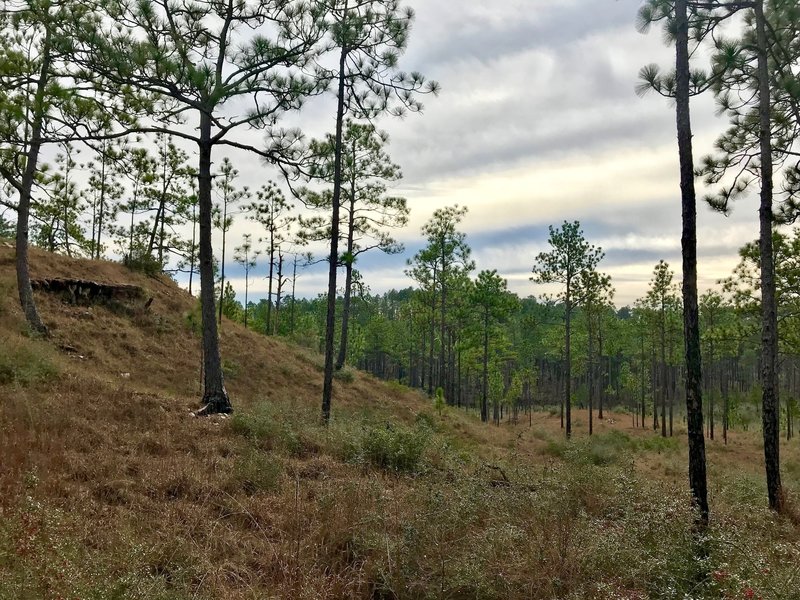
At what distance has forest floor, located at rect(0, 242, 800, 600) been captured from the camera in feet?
Answer: 13.1

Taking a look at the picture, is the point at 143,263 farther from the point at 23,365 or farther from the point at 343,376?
the point at 23,365

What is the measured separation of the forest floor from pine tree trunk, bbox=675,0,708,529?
69 cm

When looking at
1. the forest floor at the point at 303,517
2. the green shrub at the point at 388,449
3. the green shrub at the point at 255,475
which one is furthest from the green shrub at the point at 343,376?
the green shrub at the point at 255,475

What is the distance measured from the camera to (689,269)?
6.22 meters

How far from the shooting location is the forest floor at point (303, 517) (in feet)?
13.1

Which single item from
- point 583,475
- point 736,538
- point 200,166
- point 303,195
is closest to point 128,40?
point 200,166

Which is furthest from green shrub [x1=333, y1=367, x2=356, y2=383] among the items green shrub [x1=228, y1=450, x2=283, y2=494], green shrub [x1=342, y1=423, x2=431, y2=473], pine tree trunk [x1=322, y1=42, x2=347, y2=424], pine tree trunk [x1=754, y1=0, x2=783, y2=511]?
pine tree trunk [x1=754, y1=0, x2=783, y2=511]

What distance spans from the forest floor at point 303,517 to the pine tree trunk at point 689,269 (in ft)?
2.25

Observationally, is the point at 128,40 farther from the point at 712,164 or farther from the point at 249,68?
the point at 712,164

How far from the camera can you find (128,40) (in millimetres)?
7730

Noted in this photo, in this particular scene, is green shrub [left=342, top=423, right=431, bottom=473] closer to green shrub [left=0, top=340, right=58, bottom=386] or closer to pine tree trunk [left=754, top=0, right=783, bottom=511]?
green shrub [left=0, top=340, right=58, bottom=386]

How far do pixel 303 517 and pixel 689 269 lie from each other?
5.58 meters

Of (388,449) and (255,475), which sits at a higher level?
(255,475)

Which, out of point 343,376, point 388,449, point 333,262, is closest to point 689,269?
point 388,449
